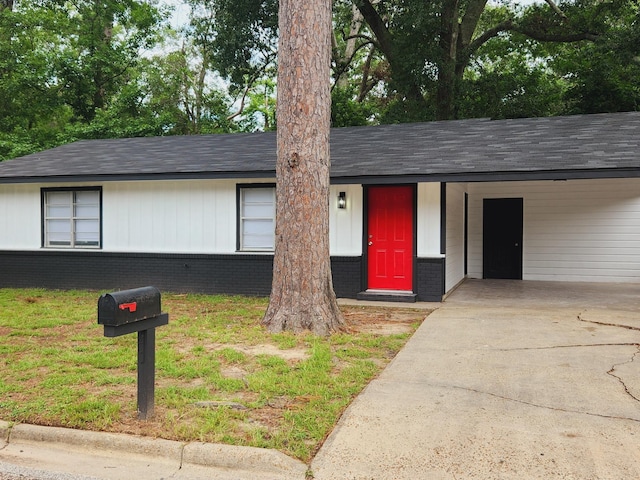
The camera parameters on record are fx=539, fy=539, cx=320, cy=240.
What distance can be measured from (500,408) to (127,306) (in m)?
2.96

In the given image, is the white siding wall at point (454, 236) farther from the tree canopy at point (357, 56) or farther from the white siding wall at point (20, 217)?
the white siding wall at point (20, 217)

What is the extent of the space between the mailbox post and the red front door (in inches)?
271

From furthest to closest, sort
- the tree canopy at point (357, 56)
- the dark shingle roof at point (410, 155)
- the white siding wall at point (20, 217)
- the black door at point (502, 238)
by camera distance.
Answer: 1. the tree canopy at point (357, 56)
2. the black door at point (502, 238)
3. the white siding wall at point (20, 217)
4. the dark shingle roof at point (410, 155)

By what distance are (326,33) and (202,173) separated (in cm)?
456

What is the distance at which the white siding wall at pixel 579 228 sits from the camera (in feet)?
41.8

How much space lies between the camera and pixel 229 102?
103 ft

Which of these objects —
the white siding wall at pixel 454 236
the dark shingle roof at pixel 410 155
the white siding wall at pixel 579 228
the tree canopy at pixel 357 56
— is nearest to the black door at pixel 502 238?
the white siding wall at pixel 579 228

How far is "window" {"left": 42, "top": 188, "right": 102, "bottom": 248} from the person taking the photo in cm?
1241

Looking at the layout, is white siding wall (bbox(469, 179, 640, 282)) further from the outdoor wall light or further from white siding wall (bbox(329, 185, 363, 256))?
the outdoor wall light

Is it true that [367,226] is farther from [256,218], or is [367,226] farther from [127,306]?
[127,306]

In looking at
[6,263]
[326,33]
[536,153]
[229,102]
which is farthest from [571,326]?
[229,102]

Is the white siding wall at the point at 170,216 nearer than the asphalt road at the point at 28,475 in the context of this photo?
No

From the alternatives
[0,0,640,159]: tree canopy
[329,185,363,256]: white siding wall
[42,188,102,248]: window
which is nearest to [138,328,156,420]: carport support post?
[329,185,363,256]: white siding wall

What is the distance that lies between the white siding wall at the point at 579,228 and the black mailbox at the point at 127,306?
1138 cm
